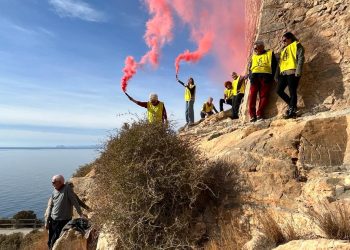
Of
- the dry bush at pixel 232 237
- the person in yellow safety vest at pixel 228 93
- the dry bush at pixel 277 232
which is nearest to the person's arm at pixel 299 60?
the dry bush at pixel 232 237

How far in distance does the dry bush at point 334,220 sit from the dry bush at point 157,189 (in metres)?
2.18

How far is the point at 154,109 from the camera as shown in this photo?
10195 millimetres

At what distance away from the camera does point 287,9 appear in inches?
448

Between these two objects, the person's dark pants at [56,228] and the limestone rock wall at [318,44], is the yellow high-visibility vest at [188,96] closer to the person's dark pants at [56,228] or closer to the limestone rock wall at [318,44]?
the limestone rock wall at [318,44]

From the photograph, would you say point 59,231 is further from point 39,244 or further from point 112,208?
point 39,244

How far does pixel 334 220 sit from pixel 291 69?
16.3 feet

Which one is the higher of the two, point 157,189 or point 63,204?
point 157,189

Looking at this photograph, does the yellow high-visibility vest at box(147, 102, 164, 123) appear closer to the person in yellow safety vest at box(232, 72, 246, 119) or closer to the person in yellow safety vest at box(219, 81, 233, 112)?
the person in yellow safety vest at box(232, 72, 246, 119)

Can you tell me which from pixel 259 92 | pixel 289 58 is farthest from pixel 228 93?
pixel 289 58

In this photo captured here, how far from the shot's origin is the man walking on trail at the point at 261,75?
396 inches

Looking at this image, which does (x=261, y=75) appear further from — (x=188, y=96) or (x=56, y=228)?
(x=56, y=228)

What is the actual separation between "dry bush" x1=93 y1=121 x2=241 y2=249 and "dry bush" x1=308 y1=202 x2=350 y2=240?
7.14ft

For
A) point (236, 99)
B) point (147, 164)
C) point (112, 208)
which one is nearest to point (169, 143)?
point (147, 164)

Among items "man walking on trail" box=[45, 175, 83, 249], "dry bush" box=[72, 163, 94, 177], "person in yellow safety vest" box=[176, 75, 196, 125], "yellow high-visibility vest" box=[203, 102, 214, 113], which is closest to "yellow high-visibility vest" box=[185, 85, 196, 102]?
"person in yellow safety vest" box=[176, 75, 196, 125]
